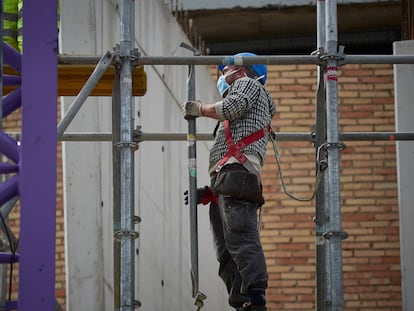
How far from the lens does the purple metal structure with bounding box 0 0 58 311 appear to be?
5.58 metres

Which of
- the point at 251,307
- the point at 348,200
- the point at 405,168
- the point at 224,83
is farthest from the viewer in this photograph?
the point at 348,200

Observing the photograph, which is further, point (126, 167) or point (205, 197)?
point (205, 197)

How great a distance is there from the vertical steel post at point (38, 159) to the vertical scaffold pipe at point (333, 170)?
2297 millimetres

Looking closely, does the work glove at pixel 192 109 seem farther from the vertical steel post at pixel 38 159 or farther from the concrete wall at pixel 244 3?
the concrete wall at pixel 244 3

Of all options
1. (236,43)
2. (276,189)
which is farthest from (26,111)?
(236,43)

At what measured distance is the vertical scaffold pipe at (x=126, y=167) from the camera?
7.09m

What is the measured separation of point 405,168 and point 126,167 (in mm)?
4957

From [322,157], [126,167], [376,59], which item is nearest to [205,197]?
[126,167]

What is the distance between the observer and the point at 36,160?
567 cm

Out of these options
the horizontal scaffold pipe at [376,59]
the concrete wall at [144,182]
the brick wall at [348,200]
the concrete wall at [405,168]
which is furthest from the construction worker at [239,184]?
the brick wall at [348,200]

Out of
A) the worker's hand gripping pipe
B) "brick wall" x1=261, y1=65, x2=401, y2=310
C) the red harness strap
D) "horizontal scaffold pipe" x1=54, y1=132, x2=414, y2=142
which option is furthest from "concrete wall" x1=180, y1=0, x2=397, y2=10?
the red harness strap

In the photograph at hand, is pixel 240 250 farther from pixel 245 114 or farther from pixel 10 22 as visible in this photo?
pixel 10 22

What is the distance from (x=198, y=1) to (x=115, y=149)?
6133mm

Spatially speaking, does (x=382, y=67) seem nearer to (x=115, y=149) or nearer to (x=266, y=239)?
(x=266, y=239)
